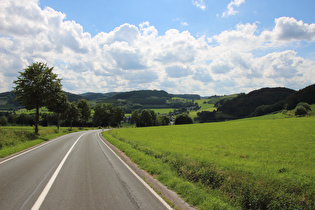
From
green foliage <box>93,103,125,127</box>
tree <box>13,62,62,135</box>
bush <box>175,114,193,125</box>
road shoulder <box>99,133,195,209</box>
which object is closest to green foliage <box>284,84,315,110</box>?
bush <box>175,114,193,125</box>

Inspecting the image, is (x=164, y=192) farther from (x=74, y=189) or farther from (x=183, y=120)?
(x=183, y=120)

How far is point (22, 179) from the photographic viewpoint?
8.52 meters

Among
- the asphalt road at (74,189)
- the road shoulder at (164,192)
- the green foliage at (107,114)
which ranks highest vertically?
the green foliage at (107,114)

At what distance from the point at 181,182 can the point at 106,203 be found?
3.36 m

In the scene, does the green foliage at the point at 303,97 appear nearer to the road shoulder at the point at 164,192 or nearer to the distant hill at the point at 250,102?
the distant hill at the point at 250,102

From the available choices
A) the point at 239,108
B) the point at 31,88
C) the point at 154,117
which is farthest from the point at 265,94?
the point at 31,88

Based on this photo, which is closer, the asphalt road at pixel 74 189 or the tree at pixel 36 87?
the asphalt road at pixel 74 189

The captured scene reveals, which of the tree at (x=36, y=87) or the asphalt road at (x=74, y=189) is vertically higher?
the tree at (x=36, y=87)

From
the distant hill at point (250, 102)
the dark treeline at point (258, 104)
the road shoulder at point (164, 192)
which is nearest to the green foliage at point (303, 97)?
the dark treeline at point (258, 104)

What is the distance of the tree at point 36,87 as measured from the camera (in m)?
30.6

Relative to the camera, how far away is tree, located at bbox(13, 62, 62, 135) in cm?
3056

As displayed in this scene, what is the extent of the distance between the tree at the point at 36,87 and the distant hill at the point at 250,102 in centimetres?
15114

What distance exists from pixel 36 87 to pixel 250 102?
183 metres

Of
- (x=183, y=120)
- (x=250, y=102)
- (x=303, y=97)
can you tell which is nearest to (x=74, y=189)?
(x=183, y=120)
